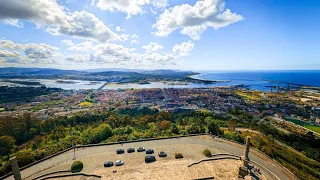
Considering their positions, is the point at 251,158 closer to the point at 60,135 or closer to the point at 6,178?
the point at 6,178

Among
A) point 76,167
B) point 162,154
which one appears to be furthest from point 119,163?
point 162,154

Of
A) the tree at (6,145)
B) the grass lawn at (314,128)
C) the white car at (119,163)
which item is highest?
the white car at (119,163)

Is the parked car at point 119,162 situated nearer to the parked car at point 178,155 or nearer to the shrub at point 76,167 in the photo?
the shrub at point 76,167

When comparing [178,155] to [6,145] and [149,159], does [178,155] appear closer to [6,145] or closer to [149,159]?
[149,159]

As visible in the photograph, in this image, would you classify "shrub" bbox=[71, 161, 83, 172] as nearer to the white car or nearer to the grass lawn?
the white car

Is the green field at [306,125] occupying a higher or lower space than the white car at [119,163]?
lower

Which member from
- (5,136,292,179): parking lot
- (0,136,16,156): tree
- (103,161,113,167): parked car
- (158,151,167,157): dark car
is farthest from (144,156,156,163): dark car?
(0,136,16,156): tree

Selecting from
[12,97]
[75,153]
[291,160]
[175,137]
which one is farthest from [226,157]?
[12,97]

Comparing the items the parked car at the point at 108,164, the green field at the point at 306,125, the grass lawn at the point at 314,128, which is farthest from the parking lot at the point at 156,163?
the green field at the point at 306,125

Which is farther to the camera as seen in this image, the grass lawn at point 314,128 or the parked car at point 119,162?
the grass lawn at point 314,128
